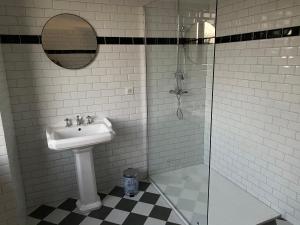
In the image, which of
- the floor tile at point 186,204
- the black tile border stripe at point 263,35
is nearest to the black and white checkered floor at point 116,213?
the floor tile at point 186,204

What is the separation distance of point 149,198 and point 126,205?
28cm

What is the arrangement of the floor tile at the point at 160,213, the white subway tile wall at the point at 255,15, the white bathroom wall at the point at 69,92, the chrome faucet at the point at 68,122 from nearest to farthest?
the white subway tile wall at the point at 255,15
the white bathroom wall at the point at 69,92
the floor tile at the point at 160,213
the chrome faucet at the point at 68,122

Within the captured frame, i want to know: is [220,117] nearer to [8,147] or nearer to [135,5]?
[135,5]

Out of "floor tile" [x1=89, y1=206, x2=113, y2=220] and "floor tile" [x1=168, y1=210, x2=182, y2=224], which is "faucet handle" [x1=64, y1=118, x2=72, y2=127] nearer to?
"floor tile" [x1=89, y1=206, x2=113, y2=220]

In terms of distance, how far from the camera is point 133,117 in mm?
2818

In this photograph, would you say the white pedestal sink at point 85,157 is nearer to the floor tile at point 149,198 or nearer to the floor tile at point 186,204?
the floor tile at point 149,198

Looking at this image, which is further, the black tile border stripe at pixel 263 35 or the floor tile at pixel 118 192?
the floor tile at pixel 118 192

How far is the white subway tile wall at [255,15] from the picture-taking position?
6.74 ft

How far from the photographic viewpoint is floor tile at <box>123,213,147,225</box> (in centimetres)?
224

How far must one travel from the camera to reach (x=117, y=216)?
7.69ft

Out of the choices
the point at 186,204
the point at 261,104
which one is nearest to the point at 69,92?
the point at 186,204

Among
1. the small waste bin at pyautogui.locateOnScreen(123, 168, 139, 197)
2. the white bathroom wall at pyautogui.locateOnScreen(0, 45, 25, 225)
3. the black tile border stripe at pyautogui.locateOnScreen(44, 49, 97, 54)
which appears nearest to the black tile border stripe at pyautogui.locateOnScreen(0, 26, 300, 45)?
the black tile border stripe at pyautogui.locateOnScreen(44, 49, 97, 54)

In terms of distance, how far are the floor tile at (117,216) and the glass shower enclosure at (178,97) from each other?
0.54 metres

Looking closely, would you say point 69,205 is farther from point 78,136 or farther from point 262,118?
point 262,118
